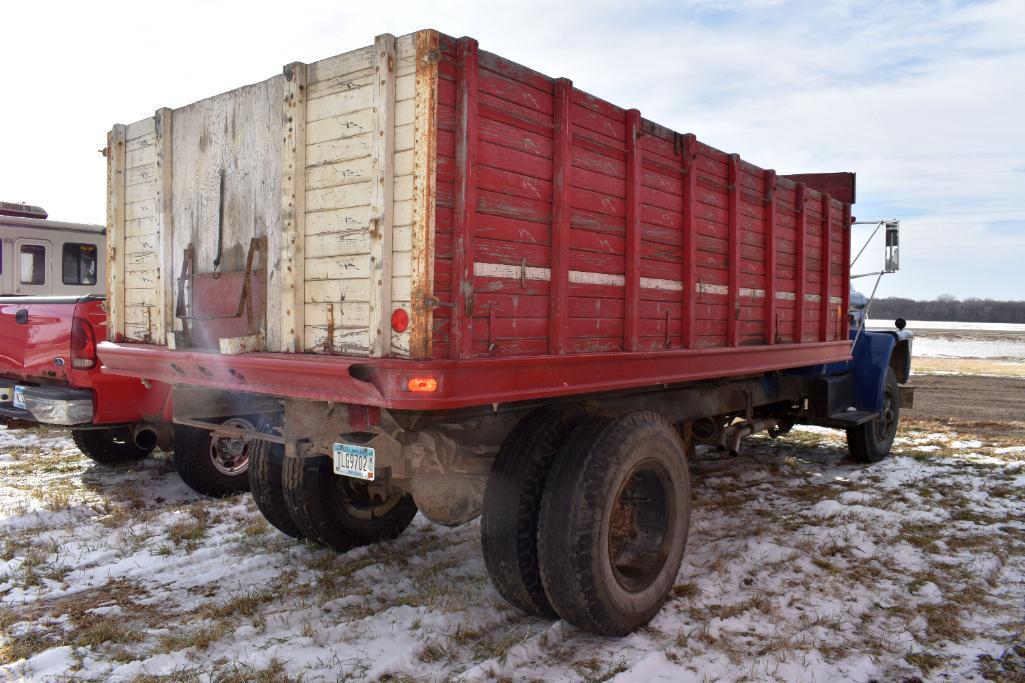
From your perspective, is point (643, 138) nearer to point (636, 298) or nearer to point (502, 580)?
point (636, 298)

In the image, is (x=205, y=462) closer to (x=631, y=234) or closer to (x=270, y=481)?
(x=270, y=481)

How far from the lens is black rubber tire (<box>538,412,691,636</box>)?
10.8ft

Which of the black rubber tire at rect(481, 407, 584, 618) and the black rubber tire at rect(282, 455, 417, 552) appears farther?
the black rubber tire at rect(282, 455, 417, 552)

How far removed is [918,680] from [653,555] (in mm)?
1255

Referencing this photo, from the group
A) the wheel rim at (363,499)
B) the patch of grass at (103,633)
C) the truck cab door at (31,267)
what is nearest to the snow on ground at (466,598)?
the patch of grass at (103,633)

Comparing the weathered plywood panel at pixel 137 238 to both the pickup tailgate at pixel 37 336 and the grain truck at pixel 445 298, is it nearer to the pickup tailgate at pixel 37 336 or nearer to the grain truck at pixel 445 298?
the grain truck at pixel 445 298

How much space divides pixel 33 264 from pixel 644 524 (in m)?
8.90

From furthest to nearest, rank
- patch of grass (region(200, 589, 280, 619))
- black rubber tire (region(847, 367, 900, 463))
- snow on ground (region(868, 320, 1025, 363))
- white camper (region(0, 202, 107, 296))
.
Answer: snow on ground (region(868, 320, 1025, 363)), white camper (region(0, 202, 107, 296)), black rubber tire (region(847, 367, 900, 463)), patch of grass (region(200, 589, 280, 619))

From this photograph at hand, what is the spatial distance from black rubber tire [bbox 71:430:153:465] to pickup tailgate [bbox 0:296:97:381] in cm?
80

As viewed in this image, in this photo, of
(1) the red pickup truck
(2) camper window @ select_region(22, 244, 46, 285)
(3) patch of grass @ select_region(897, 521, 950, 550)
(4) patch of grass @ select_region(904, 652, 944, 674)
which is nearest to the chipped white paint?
(3) patch of grass @ select_region(897, 521, 950, 550)

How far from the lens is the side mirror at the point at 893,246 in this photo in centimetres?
707

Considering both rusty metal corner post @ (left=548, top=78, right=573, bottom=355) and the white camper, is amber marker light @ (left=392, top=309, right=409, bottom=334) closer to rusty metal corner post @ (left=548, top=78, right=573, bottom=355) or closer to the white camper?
rusty metal corner post @ (left=548, top=78, right=573, bottom=355)

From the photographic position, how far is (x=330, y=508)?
4.45 metres

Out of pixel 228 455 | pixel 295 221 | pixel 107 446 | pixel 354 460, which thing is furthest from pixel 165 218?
pixel 107 446
